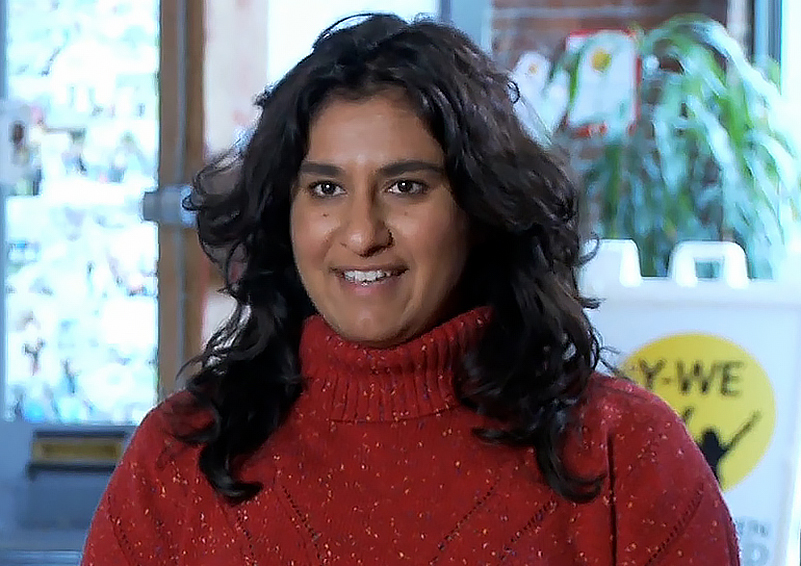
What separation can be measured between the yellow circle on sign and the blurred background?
40cm

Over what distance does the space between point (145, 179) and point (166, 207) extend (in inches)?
6.6

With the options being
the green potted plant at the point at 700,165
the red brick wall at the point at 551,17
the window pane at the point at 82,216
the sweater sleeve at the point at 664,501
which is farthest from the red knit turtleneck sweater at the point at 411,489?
the red brick wall at the point at 551,17

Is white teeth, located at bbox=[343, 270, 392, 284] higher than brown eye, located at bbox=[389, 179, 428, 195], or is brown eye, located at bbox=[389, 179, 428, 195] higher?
brown eye, located at bbox=[389, 179, 428, 195]

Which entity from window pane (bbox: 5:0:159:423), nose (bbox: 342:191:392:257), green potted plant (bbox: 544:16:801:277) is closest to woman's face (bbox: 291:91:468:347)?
nose (bbox: 342:191:392:257)

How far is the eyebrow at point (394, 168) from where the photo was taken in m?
→ 1.14

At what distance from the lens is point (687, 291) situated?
1.68 meters

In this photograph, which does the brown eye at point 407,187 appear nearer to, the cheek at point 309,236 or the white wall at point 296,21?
the cheek at point 309,236

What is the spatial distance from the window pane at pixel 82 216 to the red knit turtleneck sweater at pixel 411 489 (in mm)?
680

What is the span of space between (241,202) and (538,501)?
0.44 meters

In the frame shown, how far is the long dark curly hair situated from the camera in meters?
1.17

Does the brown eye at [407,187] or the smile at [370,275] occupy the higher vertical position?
the brown eye at [407,187]

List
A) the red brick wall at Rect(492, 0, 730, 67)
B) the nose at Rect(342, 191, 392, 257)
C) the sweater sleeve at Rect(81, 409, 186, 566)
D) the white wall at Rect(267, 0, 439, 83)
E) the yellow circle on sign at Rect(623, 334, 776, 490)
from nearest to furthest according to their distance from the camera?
the nose at Rect(342, 191, 392, 257) → the sweater sleeve at Rect(81, 409, 186, 566) → the yellow circle on sign at Rect(623, 334, 776, 490) → the white wall at Rect(267, 0, 439, 83) → the red brick wall at Rect(492, 0, 730, 67)

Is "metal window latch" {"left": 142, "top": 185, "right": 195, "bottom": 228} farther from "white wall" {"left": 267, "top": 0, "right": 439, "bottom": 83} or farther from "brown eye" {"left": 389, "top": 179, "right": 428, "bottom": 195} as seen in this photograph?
"brown eye" {"left": 389, "top": 179, "right": 428, "bottom": 195}

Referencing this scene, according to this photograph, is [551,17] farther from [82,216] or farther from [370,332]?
[370,332]
